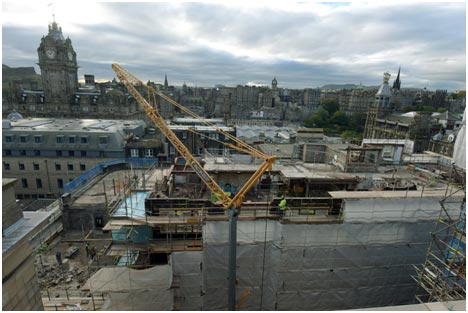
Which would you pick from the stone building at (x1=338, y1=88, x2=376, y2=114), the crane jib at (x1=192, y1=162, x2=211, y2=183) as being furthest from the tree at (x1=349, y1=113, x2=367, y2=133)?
the crane jib at (x1=192, y1=162, x2=211, y2=183)

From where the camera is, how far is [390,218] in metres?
14.2

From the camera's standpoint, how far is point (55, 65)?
70062 millimetres

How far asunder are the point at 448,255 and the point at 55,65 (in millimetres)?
86593

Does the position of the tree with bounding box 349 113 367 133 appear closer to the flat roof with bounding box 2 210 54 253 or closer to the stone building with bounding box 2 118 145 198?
the stone building with bounding box 2 118 145 198

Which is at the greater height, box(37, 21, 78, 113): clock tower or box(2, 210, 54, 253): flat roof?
box(37, 21, 78, 113): clock tower

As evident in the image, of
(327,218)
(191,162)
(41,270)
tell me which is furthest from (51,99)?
(327,218)

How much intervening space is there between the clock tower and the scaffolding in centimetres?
7713

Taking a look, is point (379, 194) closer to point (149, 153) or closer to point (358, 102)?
point (149, 153)

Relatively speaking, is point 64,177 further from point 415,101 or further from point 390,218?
point 415,101

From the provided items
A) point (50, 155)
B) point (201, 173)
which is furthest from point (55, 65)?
point (201, 173)

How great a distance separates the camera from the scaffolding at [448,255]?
9709 mm

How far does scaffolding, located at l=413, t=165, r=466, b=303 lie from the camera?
9.71 meters

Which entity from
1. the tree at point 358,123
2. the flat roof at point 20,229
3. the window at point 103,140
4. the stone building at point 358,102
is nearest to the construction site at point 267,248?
the flat roof at point 20,229

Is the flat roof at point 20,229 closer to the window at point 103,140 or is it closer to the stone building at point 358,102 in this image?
the window at point 103,140
